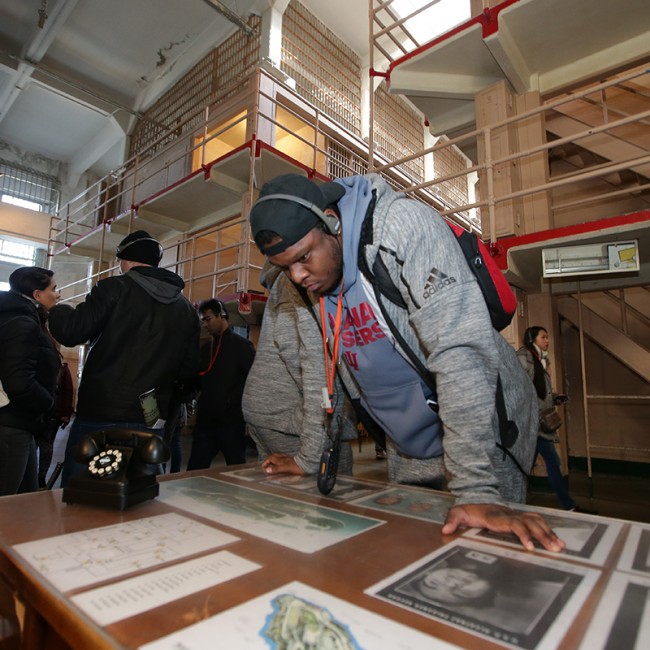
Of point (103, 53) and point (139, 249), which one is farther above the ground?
point (103, 53)

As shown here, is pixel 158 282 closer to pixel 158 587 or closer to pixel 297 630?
pixel 158 587

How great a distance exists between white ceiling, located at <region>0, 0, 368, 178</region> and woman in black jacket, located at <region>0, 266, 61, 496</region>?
6537 mm

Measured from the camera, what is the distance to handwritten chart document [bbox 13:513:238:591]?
2.14ft

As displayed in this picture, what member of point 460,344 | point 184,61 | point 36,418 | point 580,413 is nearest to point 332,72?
point 184,61

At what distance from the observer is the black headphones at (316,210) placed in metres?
1.10

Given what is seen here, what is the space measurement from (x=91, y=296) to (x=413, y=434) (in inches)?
61.2

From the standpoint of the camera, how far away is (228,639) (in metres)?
0.48

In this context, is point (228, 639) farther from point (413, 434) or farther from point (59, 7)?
point (59, 7)

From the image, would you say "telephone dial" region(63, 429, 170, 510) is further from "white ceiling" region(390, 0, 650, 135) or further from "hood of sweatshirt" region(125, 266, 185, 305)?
"white ceiling" region(390, 0, 650, 135)

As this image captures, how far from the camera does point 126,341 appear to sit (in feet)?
6.36

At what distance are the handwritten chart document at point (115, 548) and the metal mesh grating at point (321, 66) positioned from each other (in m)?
6.89

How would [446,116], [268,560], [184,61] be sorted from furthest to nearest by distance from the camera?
→ 1. [184,61]
2. [446,116]
3. [268,560]

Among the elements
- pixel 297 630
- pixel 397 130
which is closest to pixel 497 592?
pixel 297 630

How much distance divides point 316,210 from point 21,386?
67.3 inches
